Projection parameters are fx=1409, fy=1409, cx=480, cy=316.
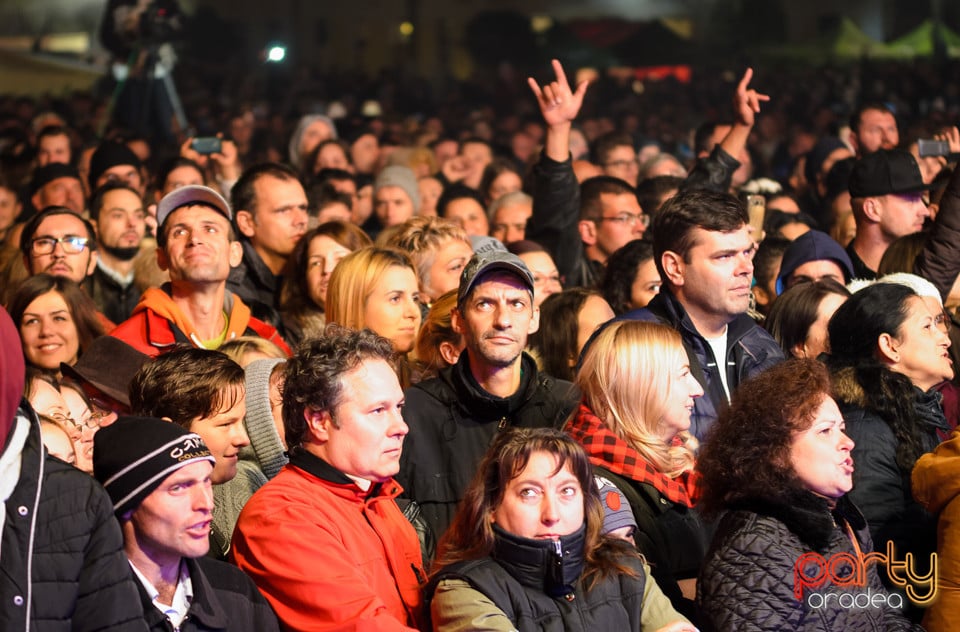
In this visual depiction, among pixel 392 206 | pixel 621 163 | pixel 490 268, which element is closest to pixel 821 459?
pixel 490 268

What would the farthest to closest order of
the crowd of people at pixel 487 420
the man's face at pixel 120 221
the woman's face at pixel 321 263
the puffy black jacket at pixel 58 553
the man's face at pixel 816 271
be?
Answer: the man's face at pixel 120 221
the woman's face at pixel 321 263
the man's face at pixel 816 271
the crowd of people at pixel 487 420
the puffy black jacket at pixel 58 553

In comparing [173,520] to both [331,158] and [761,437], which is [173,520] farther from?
[331,158]

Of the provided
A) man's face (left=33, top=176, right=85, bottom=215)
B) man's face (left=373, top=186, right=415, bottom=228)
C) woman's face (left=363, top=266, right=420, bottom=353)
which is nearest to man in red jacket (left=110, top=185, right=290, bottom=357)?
woman's face (left=363, top=266, right=420, bottom=353)

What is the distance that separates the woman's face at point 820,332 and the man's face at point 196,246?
2.64 m

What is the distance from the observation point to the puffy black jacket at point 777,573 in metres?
4.09

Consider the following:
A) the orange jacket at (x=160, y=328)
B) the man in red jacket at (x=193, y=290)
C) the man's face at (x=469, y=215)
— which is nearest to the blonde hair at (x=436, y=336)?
the orange jacket at (x=160, y=328)

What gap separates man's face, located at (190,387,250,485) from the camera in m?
4.79

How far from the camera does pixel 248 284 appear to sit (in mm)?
7602

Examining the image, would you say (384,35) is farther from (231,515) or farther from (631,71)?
(231,515)

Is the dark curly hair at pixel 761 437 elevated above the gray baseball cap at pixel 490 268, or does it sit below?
below

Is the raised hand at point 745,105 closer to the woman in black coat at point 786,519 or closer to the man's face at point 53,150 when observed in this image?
the woman in black coat at point 786,519

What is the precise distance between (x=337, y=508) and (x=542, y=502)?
0.62 metres

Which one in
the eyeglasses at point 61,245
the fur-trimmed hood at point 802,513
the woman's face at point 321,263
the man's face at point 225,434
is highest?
the eyeglasses at point 61,245

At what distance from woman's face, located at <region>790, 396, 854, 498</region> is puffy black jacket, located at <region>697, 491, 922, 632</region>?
0.05m
